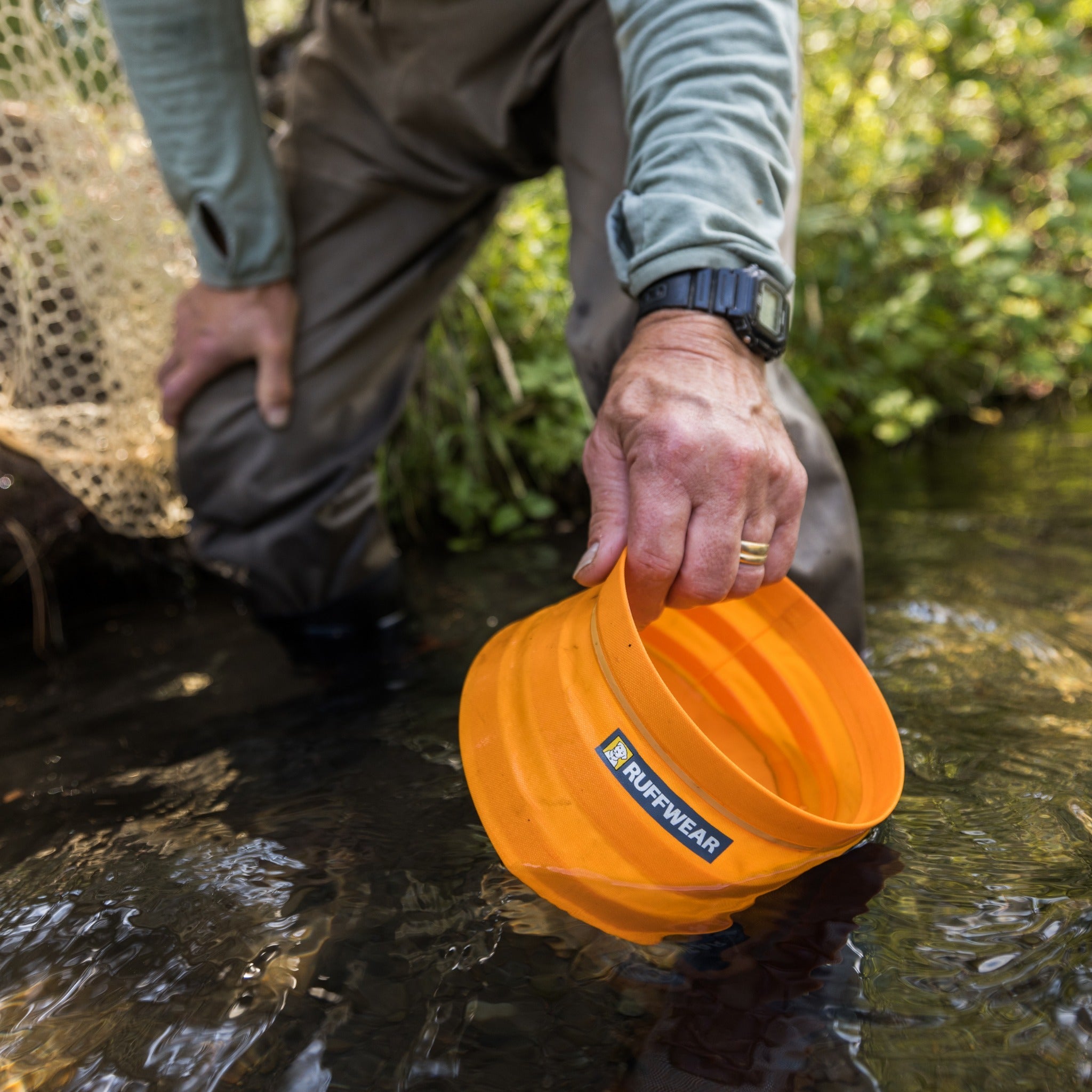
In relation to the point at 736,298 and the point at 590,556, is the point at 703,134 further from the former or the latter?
the point at 590,556

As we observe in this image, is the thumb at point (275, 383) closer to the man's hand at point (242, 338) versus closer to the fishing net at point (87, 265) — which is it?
the man's hand at point (242, 338)

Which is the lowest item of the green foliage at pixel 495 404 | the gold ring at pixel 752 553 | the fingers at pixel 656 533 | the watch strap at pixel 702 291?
the green foliage at pixel 495 404

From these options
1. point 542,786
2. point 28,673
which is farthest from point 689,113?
point 28,673

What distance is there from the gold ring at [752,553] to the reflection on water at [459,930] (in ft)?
1.12

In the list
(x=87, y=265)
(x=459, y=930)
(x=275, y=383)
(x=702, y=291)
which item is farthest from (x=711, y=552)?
(x=87, y=265)

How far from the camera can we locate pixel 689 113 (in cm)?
106

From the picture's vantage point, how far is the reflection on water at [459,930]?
747 mm

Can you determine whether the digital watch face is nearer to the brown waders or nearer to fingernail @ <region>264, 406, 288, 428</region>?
the brown waders

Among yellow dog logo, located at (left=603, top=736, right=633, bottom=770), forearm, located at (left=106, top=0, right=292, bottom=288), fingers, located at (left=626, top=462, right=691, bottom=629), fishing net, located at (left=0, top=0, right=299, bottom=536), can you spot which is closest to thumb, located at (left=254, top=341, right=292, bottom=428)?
forearm, located at (left=106, top=0, right=292, bottom=288)

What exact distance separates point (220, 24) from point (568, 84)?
0.58m

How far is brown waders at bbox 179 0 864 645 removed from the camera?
1.40 meters

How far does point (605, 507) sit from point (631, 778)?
28cm

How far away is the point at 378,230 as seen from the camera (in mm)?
1778

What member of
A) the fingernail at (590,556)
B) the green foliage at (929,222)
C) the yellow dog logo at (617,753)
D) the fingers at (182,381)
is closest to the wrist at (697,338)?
the fingernail at (590,556)
